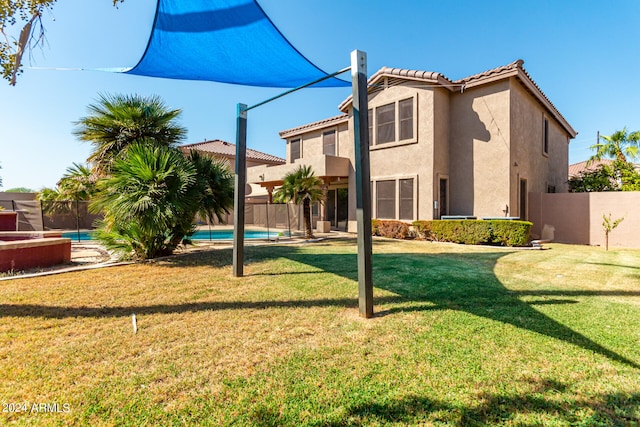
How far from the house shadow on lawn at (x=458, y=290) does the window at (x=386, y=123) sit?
8.11 m

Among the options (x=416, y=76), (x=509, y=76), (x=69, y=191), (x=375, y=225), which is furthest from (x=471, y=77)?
(x=69, y=191)

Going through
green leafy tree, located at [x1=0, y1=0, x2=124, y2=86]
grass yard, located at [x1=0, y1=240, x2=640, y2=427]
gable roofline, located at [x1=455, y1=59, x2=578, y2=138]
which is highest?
gable roofline, located at [x1=455, y1=59, x2=578, y2=138]

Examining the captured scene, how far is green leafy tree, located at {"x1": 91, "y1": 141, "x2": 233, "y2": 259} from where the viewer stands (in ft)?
23.9

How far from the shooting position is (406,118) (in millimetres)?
15016

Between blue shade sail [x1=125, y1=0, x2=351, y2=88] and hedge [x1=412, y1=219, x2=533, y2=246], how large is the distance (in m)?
8.40

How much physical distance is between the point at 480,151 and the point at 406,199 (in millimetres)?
3747

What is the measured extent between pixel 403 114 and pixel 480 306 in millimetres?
12213

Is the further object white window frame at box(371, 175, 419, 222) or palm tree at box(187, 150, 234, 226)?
white window frame at box(371, 175, 419, 222)

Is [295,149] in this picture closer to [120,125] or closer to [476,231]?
[476,231]

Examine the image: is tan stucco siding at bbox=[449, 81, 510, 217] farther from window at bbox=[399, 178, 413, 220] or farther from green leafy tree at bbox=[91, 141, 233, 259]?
green leafy tree at bbox=[91, 141, 233, 259]

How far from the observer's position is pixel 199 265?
25.7ft

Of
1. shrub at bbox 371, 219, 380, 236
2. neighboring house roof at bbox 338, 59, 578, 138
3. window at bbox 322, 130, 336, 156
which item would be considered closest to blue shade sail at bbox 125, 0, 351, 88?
neighboring house roof at bbox 338, 59, 578, 138

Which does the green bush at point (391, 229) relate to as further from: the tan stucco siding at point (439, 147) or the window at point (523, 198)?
the window at point (523, 198)

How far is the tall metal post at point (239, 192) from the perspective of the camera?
667cm
